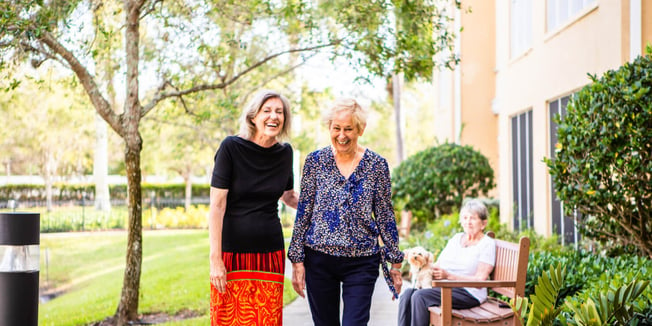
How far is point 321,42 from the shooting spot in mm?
9164

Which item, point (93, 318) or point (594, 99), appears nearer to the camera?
point (594, 99)

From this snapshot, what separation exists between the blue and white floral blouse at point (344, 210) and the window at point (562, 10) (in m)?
6.68

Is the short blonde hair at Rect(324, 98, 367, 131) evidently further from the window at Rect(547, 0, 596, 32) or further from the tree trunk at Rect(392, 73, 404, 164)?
the tree trunk at Rect(392, 73, 404, 164)

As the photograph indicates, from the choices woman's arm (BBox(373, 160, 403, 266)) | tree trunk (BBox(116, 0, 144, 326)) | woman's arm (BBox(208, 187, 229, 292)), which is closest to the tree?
tree trunk (BBox(116, 0, 144, 326))

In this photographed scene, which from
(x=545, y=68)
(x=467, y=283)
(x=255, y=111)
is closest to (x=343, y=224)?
(x=255, y=111)

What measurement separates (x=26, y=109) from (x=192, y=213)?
746cm

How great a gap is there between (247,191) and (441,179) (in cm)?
1132

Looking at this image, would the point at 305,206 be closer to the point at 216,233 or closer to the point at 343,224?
the point at 343,224

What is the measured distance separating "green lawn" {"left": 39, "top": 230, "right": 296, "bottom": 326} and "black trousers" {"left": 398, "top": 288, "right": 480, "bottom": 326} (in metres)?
3.00

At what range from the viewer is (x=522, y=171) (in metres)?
13.1

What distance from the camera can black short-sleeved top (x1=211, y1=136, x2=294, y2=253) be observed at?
4.18 meters

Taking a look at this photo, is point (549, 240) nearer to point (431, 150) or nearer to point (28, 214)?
point (431, 150)

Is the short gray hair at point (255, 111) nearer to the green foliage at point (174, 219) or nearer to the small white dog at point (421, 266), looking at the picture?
the small white dog at point (421, 266)

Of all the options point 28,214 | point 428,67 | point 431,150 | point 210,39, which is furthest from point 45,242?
point 28,214
